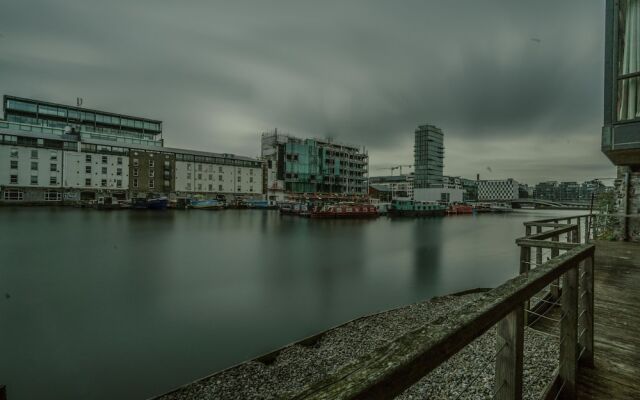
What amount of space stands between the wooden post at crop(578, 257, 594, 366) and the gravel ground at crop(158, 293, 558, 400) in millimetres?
1060

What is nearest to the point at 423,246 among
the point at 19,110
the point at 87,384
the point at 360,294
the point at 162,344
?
the point at 360,294

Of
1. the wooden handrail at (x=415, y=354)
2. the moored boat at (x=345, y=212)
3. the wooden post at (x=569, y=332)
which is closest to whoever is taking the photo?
the wooden handrail at (x=415, y=354)

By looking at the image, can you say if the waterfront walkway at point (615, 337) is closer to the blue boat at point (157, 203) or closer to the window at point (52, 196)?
the blue boat at point (157, 203)

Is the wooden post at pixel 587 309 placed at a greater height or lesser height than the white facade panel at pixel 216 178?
lesser

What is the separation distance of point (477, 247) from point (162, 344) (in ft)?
86.4

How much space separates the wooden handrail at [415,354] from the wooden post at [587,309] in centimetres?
197

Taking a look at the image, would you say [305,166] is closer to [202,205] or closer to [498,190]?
[202,205]

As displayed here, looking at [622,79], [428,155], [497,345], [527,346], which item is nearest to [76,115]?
[622,79]

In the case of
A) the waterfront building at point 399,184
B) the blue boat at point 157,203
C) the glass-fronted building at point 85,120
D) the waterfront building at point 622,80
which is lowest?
the blue boat at point 157,203

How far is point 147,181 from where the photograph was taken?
66.3 m

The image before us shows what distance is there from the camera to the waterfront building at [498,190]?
156 m

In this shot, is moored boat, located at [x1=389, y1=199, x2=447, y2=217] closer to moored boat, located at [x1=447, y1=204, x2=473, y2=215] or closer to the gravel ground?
moored boat, located at [x1=447, y1=204, x2=473, y2=215]

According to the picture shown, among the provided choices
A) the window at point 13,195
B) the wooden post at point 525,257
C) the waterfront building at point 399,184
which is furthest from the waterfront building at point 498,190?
the window at point 13,195

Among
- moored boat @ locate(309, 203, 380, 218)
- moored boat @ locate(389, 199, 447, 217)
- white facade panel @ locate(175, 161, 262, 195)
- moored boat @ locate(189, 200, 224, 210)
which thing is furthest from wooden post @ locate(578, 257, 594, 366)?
white facade panel @ locate(175, 161, 262, 195)
